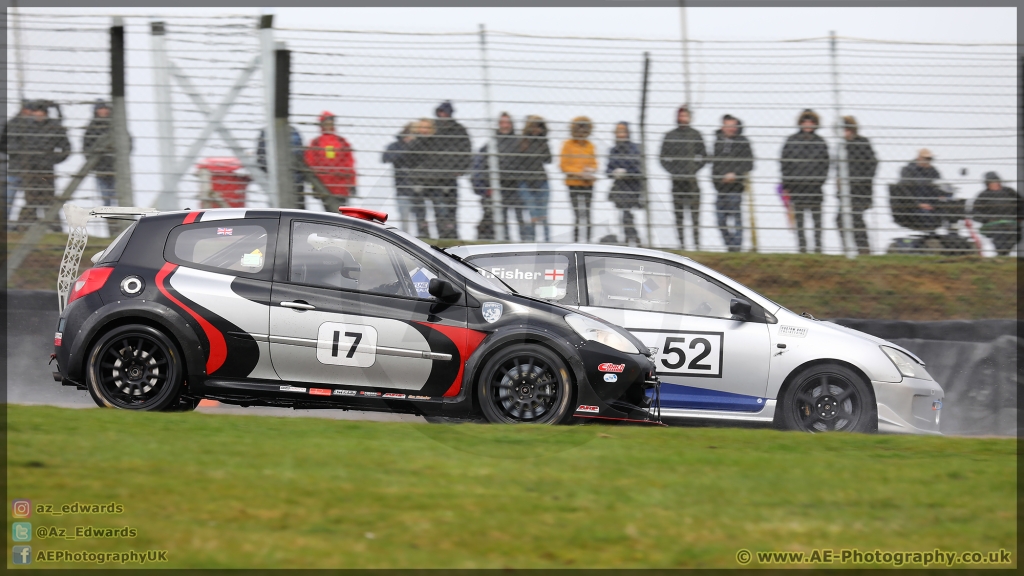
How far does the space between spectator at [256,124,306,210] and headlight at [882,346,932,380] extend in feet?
20.7

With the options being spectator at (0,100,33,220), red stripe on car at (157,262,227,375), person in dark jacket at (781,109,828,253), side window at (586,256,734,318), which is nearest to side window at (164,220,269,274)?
red stripe on car at (157,262,227,375)

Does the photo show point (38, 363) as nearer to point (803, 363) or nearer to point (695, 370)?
point (695, 370)

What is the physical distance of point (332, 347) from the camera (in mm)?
7168

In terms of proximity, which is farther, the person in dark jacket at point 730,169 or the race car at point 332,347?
the person in dark jacket at point 730,169

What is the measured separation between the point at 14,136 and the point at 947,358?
10224mm

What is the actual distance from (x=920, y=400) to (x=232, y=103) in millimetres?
7584

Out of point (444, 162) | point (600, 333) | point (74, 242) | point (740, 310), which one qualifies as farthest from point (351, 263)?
point (444, 162)

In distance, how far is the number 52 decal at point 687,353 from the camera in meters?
8.39

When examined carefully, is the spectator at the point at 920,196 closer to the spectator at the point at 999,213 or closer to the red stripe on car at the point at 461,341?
the spectator at the point at 999,213

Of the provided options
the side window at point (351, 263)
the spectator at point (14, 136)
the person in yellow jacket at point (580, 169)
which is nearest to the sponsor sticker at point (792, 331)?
the side window at point (351, 263)

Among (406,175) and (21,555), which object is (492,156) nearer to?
(406,175)

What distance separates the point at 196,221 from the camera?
→ 7645 mm

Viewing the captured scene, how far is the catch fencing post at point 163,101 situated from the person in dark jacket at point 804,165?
22.1 feet

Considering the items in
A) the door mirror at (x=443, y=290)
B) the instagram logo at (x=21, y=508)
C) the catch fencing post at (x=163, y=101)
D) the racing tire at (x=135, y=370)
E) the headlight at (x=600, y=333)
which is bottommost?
the instagram logo at (x=21, y=508)
